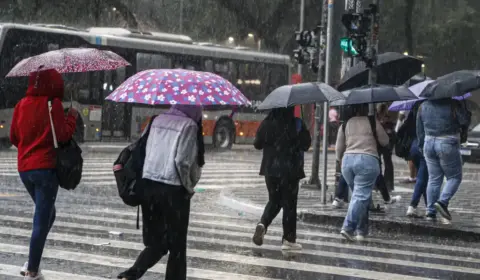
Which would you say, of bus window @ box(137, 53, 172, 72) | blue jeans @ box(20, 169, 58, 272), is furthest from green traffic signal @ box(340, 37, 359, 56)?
bus window @ box(137, 53, 172, 72)

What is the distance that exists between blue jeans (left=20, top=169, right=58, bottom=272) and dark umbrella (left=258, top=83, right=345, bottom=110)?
2886mm

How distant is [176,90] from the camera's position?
7.13 metres

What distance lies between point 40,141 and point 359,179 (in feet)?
14.5

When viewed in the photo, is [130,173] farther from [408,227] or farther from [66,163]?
[408,227]

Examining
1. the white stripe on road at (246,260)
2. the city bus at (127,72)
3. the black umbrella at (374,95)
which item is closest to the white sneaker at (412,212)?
the black umbrella at (374,95)

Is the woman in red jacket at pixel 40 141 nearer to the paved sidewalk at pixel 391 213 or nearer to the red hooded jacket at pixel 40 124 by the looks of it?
the red hooded jacket at pixel 40 124

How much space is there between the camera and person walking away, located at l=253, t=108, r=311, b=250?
10.1m

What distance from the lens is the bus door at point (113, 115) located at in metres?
29.5

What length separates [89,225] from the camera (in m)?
12.0

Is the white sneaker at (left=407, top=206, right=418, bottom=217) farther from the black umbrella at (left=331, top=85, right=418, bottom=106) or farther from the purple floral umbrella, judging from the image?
the purple floral umbrella

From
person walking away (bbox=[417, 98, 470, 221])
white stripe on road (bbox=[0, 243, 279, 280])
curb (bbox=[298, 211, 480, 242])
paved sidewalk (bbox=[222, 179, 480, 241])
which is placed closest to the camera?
white stripe on road (bbox=[0, 243, 279, 280])

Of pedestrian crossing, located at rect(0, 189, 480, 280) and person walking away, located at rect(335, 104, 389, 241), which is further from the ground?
person walking away, located at rect(335, 104, 389, 241)

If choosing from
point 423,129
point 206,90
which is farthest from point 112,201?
point 206,90

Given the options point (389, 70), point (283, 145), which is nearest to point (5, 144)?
point (389, 70)
